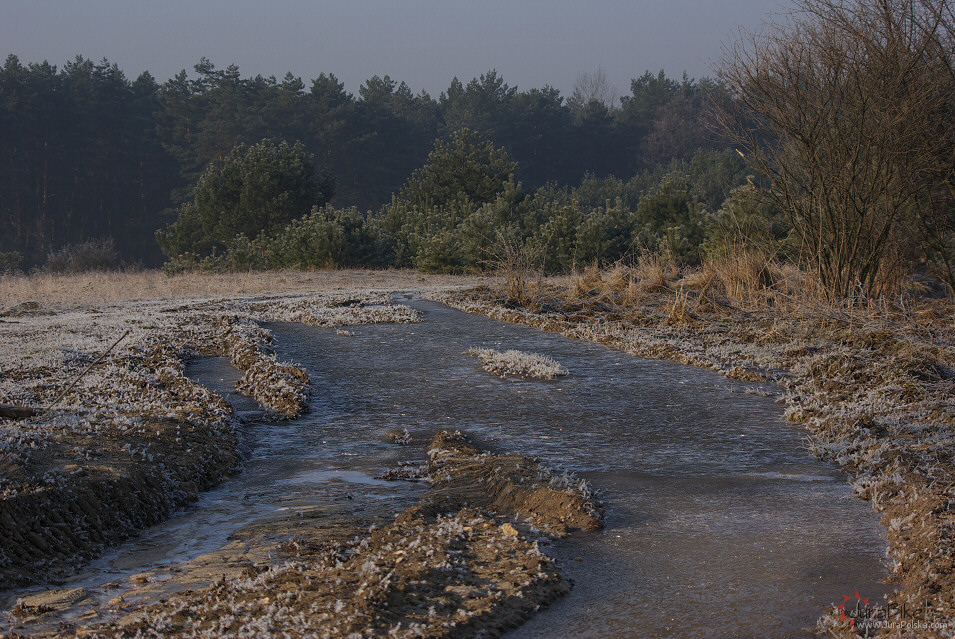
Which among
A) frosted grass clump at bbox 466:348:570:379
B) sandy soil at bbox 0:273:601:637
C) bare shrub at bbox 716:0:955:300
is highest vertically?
bare shrub at bbox 716:0:955:300

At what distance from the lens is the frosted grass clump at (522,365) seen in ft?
30.6

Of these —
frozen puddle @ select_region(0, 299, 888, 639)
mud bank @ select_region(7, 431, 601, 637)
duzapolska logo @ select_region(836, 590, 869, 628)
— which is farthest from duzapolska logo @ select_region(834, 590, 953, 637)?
mud bank @ select_region(7, 431, 601, 637)

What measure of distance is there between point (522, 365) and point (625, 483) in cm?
414

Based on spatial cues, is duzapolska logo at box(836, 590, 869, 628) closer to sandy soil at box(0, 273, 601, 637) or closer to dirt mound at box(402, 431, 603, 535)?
sandy soil at box(0, 273, 601, 637)

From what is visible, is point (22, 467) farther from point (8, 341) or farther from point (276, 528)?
point (8, 341)

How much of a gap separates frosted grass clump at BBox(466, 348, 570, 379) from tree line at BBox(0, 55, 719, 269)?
1394 inches

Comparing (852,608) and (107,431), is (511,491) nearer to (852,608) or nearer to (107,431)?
(852,608)

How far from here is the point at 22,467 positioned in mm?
4727

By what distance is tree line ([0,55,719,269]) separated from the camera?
154 feet

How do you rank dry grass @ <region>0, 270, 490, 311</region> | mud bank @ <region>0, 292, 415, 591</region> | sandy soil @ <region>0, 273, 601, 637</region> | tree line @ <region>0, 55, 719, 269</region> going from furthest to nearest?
tree line @ <region>0, 55, 719, 269</region> < dry grass @ <region>0, 270, 490, 311</region> < mud bank @ <region>0, 292, 415, 591</region> < sandy soil @ <region>0, 273, 601, 637</region>

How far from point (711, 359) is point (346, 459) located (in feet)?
18.3

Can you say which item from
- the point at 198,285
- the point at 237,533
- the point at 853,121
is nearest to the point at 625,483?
the point at 237,533

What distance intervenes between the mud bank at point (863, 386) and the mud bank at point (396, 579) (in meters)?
1.39

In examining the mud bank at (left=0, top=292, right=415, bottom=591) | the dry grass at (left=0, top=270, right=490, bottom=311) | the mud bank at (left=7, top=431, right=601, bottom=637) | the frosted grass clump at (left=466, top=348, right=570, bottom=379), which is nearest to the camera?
the mud bank at (left=7, top=431, right=601, bottom=637)
